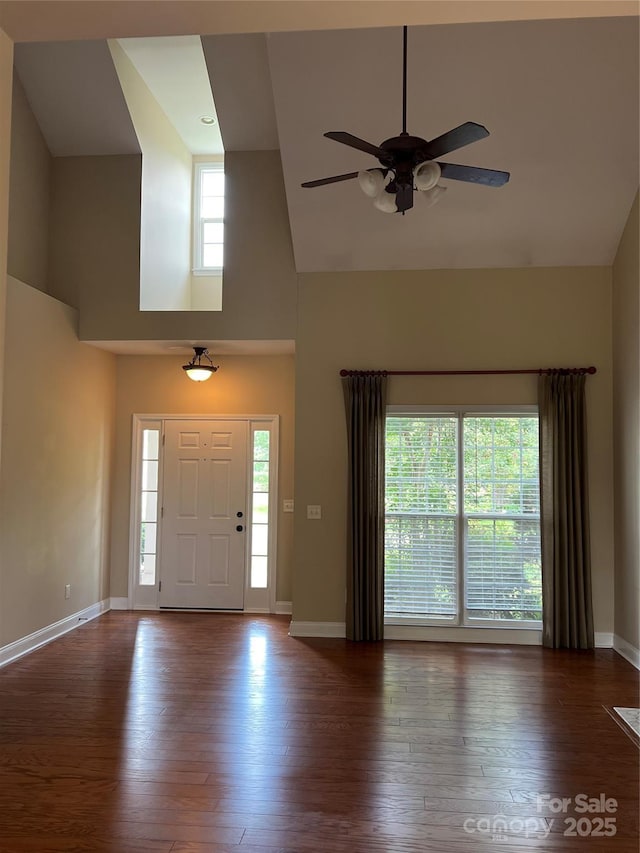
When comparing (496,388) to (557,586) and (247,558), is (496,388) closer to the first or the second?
(557,586)

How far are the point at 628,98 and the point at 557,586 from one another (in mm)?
3807

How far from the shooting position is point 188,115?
655 centimetres

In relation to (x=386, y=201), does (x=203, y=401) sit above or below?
below

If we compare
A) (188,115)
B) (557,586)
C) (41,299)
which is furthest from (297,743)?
(188,115)

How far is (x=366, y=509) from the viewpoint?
5.63 metres

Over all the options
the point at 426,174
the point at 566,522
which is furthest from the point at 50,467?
the point at 566,522

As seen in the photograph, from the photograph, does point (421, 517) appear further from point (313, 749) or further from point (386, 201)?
point (386, 201)

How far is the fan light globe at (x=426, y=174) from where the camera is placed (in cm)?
338

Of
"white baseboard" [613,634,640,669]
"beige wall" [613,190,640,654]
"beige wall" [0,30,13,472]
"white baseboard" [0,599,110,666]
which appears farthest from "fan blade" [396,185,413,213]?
"white baseboard" [0,599,110,666]

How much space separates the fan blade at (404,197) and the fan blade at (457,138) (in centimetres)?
22

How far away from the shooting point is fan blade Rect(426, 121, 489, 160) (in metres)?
3.06

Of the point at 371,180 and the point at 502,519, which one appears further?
the point at 502,519

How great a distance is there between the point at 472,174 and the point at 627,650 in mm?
3980

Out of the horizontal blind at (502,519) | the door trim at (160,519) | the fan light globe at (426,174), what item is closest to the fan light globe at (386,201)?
the fan light globe at (426,174)
